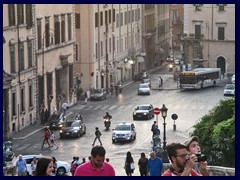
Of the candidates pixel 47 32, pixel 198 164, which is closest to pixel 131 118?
pixel 47 32

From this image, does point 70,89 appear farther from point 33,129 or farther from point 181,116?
point 33,129

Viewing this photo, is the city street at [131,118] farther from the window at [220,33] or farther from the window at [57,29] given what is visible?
the window at [220,33]

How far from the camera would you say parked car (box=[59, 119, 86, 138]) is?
1122 inches

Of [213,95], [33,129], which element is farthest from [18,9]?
[213,95]

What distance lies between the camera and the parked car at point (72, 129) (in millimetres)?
28500

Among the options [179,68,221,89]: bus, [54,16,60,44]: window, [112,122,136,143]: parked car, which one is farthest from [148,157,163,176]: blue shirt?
[179,68,221,89]: bus

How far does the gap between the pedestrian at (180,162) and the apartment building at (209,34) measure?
4968 centimetres

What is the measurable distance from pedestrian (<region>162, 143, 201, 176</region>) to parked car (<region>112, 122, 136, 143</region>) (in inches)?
845

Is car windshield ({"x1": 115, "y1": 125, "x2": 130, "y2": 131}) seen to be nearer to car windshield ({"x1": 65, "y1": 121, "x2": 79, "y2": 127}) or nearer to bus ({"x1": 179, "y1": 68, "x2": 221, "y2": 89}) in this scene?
car windshield ({"x1": 65, "y1": 121, "x2": 79, "y2": 127})

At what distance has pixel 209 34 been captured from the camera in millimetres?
58250

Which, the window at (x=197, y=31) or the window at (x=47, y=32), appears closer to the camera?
the window at (x=47, y=32)

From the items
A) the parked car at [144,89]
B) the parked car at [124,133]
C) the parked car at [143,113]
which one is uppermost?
the parked car at [124,133]

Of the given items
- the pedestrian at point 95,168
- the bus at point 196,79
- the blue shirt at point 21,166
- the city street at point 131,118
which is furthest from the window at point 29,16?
the pedestrian at point 95,168

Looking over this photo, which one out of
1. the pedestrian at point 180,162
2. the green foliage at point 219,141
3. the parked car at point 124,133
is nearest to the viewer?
the pedestrian at point 180,162
